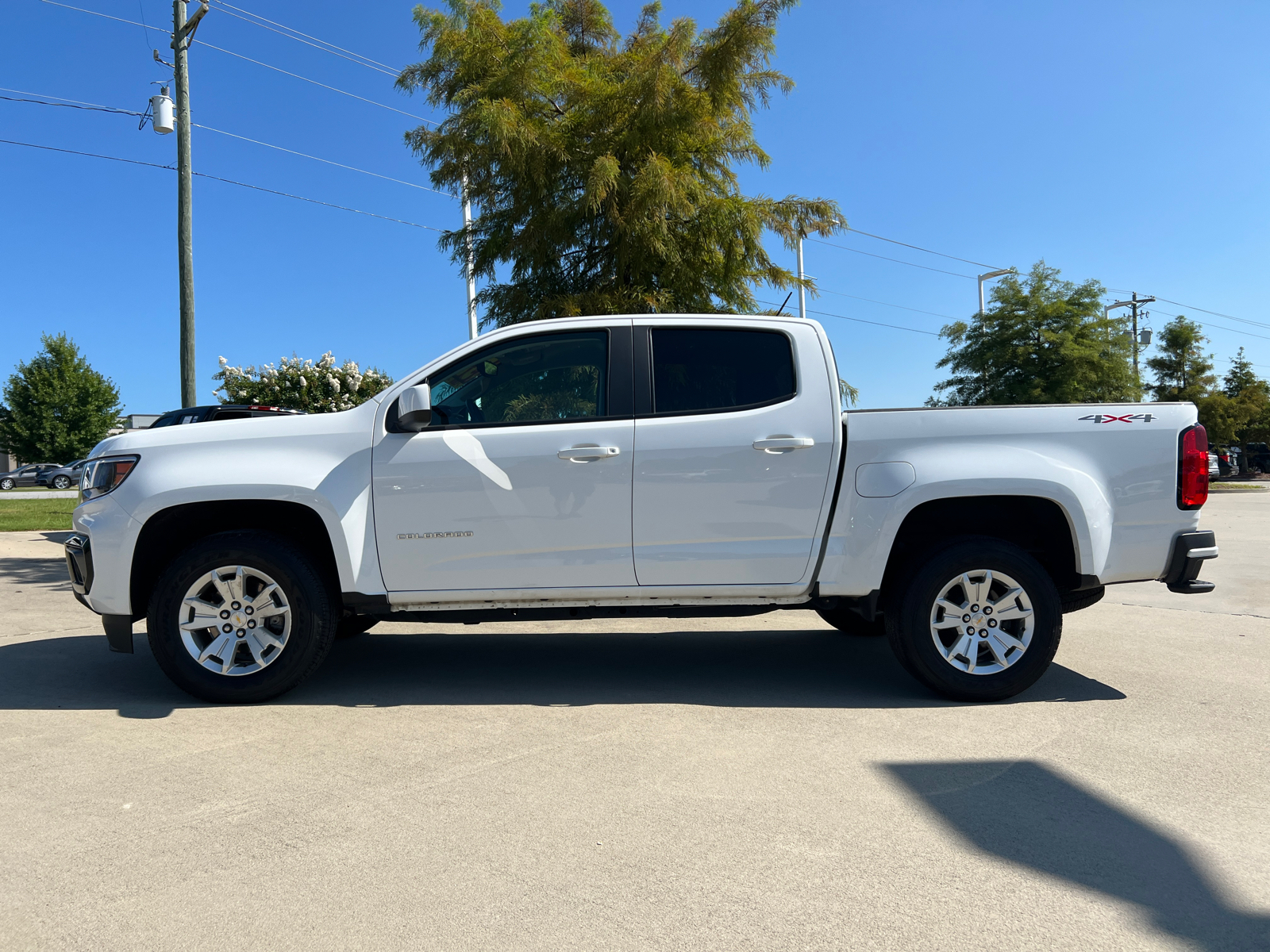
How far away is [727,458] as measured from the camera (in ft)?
15.9

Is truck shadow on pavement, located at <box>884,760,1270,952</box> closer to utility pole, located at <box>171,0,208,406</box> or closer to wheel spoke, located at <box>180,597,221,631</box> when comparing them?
wheel spoke, located at <box>180,597,221,631</box>

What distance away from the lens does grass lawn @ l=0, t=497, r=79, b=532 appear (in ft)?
53.6

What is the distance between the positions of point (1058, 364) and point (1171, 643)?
2387 centimetres

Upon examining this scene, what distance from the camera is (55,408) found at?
1902 inches

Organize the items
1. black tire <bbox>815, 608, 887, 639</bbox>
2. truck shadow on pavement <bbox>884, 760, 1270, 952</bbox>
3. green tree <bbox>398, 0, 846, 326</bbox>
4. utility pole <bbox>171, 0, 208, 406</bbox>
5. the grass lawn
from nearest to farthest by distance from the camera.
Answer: truck shadow on pavement <bbox>884, 760, 1270, 952</bbox>
black tire <bbox>815, 608, 887, 639</bbox>
green tree <bbox>398, 0, 846, 326</bbox>
utility pole <bbox>171, 0, 208, 406</bbox>
the grass lawn

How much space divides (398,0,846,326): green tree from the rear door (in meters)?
4.76

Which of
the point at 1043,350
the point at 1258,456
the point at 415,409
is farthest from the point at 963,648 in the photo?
the point at 1258,456

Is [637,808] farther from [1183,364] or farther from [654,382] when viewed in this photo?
[1183,364]

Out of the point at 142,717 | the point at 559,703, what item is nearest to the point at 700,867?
the point at 559,703

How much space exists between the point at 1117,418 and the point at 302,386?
70.6 feet

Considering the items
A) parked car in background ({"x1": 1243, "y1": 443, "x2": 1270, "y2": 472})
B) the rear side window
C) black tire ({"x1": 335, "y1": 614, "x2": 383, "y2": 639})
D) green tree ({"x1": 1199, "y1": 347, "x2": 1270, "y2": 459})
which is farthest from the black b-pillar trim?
parked car in background ({"x1": 1243, "y1": 443, "x2": 1270, "y2": 472})

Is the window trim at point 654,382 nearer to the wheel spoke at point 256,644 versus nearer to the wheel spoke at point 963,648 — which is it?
the wheel spoke at point 963,648

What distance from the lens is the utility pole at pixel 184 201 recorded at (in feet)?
42.3

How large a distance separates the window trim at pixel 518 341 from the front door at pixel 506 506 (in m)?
0.02
